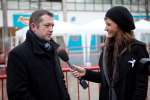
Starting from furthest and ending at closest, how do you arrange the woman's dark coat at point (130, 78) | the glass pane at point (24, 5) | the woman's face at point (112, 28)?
1. the glass pane at point (24, 5)
2. the woman's face at point (112, 28)
3. the woman's dark coat at point (130, 78)

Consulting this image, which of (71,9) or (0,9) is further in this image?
(71,9)

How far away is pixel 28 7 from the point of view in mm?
34781

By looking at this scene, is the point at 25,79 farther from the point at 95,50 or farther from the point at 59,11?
the point at 59,11

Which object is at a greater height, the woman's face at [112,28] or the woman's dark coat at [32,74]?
the woman's face at [112,28]

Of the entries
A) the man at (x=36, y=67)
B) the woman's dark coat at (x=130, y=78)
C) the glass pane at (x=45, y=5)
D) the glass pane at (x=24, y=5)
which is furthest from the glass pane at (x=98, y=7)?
the woman's dark coat at (x=130, y=78)

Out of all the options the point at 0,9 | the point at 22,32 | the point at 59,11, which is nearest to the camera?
the point at 22,32

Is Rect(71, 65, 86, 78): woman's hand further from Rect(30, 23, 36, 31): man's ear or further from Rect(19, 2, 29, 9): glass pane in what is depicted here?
Rect(19, 2, 29, 9): glass pane

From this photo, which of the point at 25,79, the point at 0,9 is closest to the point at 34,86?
the point at 25,79

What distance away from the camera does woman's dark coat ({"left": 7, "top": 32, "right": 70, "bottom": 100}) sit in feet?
11.2

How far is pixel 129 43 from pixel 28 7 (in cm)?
3186

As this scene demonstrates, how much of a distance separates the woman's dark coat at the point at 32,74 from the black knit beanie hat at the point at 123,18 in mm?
632

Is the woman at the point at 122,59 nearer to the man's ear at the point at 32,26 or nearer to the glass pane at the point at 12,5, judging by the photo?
the man's ear at the point at 32,26

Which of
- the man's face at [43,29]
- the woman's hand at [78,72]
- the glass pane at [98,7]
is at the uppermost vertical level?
the man's face at [43,29]

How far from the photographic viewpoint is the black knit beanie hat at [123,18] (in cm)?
345
